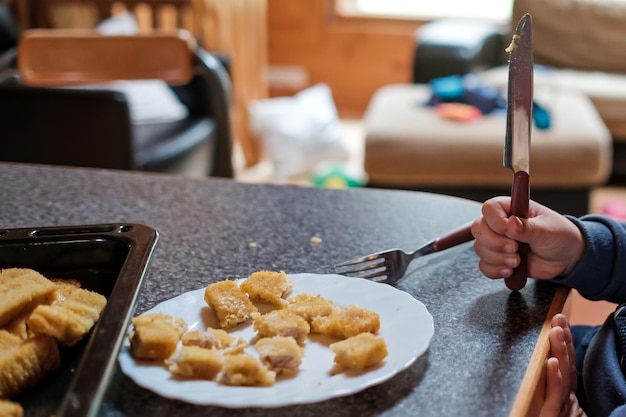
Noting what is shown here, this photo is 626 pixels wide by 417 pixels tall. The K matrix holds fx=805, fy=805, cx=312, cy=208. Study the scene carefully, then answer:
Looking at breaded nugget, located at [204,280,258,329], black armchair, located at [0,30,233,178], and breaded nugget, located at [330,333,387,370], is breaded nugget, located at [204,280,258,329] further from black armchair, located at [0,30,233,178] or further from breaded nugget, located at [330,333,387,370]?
black armchair, located at [0,30,233,178]

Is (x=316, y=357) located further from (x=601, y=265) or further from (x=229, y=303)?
(x=601, y=265)

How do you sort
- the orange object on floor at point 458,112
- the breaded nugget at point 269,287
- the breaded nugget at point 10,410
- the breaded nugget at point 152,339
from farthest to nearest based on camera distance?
the orange object on floor at point 458,112 < the breaded nugget at point 269,287 < the breaded nugget at point 152,339 < the breaded nugget at point 10,410

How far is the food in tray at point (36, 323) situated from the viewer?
2.01ft


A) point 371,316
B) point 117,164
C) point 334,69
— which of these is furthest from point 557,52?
point 371,316

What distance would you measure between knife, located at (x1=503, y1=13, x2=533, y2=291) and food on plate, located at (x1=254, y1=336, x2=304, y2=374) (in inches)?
11.2

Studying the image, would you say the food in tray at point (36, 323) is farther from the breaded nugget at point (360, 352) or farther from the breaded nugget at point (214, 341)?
the breaded nugget at point (360, 352)

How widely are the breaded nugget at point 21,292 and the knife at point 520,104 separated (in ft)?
1.44

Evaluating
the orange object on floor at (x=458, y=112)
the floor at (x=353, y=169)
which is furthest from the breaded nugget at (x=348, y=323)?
the orange object on floor at (x=458, y=112)

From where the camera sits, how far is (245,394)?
2.01 ft

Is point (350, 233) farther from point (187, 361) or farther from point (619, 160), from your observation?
point (619, 160)

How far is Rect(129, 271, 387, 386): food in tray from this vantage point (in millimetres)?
631

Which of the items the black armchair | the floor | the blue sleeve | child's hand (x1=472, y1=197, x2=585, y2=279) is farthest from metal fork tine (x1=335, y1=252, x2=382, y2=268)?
the floor

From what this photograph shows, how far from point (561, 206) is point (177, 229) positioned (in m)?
1.90

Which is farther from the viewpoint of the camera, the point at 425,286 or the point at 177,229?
the point at 177,229
